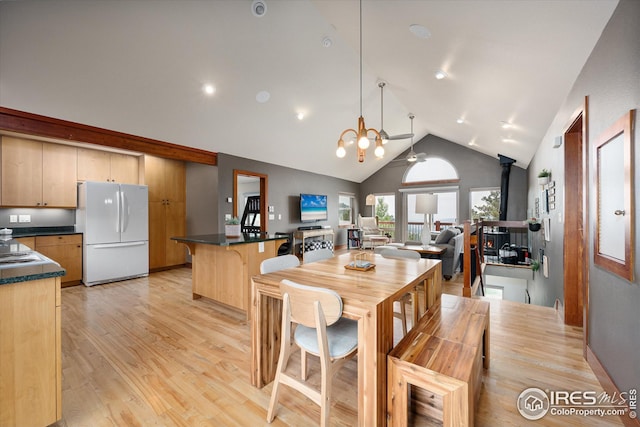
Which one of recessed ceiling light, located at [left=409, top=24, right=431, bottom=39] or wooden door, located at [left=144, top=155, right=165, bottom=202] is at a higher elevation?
recessed ceiling light, located at [left=409, top=24, right=431, bottom=39]

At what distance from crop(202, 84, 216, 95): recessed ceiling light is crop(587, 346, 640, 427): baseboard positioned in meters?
4.85

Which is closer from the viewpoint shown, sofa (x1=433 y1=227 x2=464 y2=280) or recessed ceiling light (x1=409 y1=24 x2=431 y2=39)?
recessed ceiling light (x1=409 y1=24 x2=431 y2=39)

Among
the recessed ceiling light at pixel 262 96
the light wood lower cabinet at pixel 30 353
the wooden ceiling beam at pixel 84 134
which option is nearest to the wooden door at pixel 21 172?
the wooden ceiling beam at pixel 84 134

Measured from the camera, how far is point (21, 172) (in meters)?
3.84

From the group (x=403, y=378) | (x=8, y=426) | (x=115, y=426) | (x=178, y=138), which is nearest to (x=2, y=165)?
(x=178, y=138)

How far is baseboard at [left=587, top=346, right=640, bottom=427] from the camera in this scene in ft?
4.56

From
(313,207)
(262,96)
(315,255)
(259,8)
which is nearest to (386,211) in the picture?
(313,207)

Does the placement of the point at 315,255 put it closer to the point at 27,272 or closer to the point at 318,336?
the point at 318,336

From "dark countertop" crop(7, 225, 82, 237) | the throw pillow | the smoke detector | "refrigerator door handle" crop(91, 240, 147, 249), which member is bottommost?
"refrigerator door handle" crop(91, 240, 147, 249)

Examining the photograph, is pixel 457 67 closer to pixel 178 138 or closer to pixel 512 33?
pixel 512 33

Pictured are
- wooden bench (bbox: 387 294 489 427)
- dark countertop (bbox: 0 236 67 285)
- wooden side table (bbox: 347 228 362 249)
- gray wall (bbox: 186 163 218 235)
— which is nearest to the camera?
wooden bench (bbox: 387 294 489 427)

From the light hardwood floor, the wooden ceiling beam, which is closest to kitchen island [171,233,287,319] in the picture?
the light hardwood floor

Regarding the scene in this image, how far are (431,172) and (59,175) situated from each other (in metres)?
9.00

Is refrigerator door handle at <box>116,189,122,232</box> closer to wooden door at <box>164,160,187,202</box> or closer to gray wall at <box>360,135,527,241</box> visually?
wooden door at <box>164,160,187,202</box>
